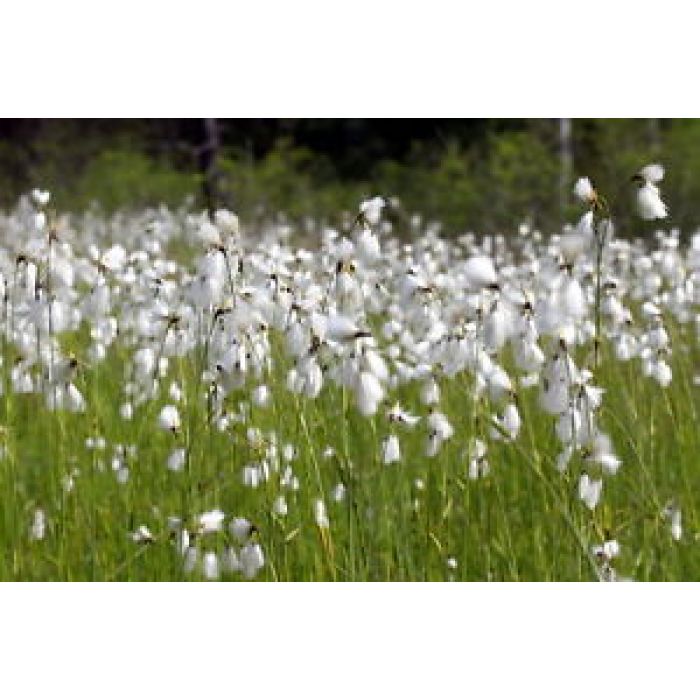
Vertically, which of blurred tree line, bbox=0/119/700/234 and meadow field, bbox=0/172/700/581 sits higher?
blurred tree line, bbox=0/119/700/234

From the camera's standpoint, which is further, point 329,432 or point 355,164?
point 355,164

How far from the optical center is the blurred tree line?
12.5 feet

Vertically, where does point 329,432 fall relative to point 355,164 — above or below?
below

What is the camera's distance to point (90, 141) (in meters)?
3.92

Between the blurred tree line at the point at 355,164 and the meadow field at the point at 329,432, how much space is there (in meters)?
0.62

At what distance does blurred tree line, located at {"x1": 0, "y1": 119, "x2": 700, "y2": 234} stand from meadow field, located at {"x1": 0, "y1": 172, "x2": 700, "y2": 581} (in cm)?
62

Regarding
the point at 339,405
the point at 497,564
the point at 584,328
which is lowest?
the point at 497,564

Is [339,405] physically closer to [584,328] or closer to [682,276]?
[584,328]

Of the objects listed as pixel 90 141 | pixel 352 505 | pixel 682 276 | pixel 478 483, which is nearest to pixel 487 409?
pixel 478 483

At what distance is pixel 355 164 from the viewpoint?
14.4 feet

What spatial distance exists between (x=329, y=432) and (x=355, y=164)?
184 centimetres

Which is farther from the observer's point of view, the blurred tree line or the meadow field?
the blurred tree line
